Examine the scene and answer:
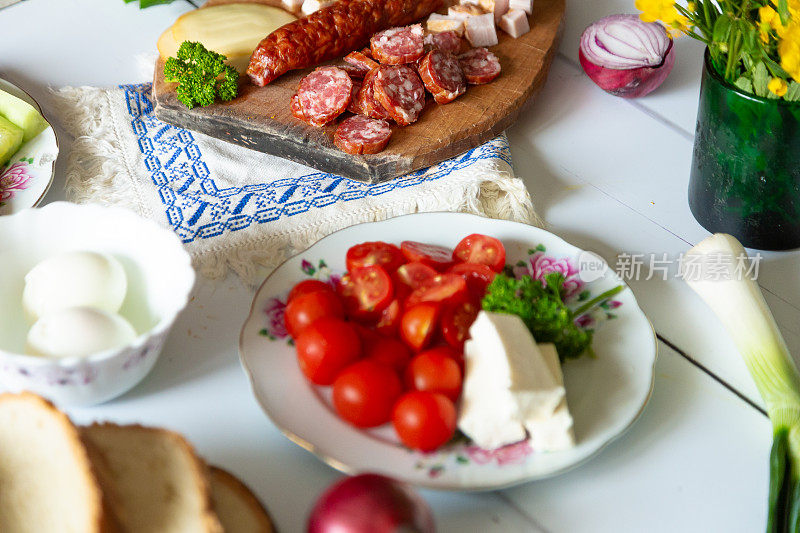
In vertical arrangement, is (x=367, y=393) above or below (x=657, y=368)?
above

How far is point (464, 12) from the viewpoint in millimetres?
2016

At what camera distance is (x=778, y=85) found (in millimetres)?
1275

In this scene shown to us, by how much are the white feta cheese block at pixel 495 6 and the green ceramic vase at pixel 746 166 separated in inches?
27.3

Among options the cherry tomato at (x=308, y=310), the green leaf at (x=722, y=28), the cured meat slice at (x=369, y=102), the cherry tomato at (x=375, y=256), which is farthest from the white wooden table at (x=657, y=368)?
the green leaf at (x=722, y=28)

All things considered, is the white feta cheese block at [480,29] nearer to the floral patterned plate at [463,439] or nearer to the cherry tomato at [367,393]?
the floral patterned plate at [463,439]

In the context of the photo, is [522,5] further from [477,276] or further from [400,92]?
[477,276]

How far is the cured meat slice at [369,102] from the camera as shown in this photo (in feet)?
5.87

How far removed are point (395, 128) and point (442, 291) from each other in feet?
1.98

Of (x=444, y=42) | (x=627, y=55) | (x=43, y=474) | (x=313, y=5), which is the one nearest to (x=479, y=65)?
(x=444, y=42)

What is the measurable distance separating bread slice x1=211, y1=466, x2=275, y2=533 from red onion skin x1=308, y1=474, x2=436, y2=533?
0.09 meters

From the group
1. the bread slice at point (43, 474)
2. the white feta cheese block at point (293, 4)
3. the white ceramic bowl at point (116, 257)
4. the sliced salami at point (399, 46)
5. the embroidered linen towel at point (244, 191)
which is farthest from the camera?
the white feta cheese block at point (293, 4)

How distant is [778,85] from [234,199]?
1083 millimetres

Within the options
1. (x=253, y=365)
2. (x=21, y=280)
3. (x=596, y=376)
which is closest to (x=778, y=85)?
(x=596, y=376)

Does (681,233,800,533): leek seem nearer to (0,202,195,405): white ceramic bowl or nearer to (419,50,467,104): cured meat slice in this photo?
(419,50,467,104): cured meat slice
